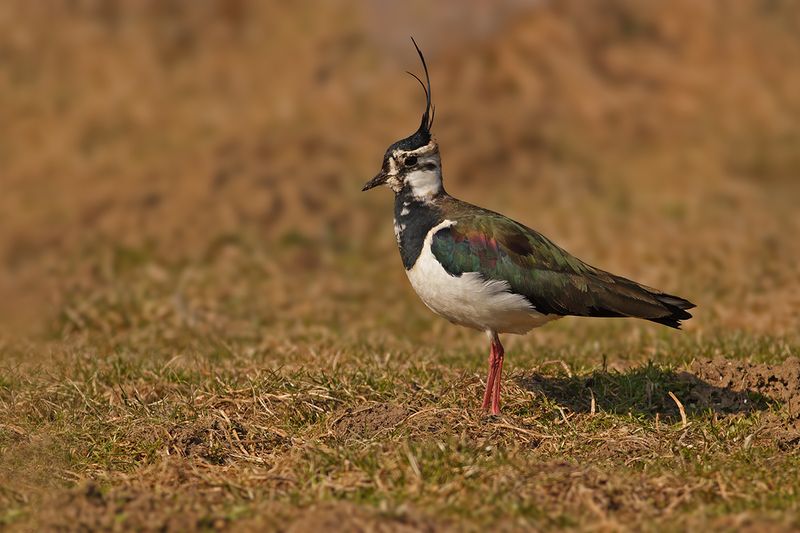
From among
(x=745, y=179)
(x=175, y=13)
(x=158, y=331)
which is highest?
(x=175, y=13)

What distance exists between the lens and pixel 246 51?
19109 mm

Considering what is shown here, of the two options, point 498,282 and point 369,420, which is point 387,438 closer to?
point 369,420

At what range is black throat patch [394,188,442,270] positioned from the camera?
25.2 feet

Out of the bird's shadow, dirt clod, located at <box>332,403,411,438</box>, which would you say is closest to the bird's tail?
the bird's shadow

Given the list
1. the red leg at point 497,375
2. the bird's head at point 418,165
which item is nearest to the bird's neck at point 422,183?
the bird's head at point 418,165

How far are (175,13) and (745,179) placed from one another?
1055cm

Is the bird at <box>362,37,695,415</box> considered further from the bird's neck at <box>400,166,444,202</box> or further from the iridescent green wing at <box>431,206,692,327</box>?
the bird's neck at <box>400,166,444,202</box>

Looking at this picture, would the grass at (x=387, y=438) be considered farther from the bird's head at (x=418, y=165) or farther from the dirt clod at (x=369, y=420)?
the bird's head at (x=418, y=165)

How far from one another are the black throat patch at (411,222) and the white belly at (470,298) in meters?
0.09

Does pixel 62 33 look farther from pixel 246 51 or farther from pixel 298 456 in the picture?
pixel 298 456

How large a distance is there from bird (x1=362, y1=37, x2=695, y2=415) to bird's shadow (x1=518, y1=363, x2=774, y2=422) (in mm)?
559

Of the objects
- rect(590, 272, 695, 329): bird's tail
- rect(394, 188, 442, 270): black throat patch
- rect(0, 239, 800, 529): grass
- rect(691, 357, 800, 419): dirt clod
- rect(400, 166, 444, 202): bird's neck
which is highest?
rect(400, 166, 444, 202): bird's neck

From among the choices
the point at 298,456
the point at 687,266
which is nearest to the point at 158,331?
the point at 298,456

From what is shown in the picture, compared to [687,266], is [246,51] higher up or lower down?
higher up
